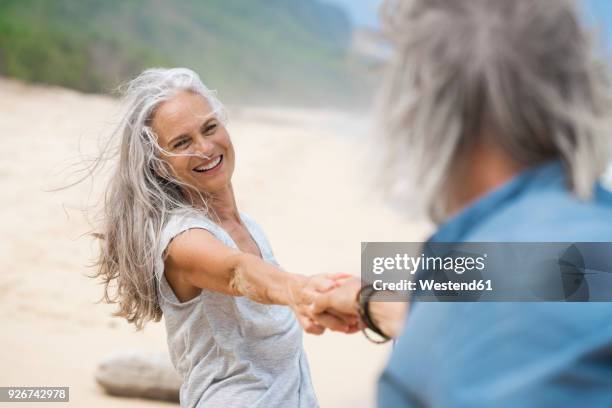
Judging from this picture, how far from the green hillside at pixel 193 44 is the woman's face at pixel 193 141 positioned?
89cm

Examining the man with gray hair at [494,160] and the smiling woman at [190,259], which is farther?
the smiling woman at [190,259]

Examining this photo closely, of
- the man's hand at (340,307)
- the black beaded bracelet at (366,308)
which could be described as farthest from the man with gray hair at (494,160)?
the man's hand at (340,307)

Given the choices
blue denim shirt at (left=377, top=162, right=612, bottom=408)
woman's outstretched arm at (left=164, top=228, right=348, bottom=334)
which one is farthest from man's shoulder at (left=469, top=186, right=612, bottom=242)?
woman's outstretched arm at (left=164, top=228, right=348, bottom=334)

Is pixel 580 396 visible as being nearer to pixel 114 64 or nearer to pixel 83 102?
pixel 83 102

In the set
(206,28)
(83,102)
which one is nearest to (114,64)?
(83,102)

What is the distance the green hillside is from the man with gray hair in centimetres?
41

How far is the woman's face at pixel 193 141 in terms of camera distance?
2.64 m

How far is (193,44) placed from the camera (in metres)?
55.4

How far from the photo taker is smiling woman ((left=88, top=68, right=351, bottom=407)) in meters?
2.48

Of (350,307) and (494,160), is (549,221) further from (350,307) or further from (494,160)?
(350,307)

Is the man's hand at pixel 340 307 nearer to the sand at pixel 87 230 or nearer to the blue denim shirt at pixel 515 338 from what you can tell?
the sand at pixel 87 230

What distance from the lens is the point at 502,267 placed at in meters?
1.24

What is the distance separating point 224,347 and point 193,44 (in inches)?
2152

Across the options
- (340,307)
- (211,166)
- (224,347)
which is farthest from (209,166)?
(340,307)
